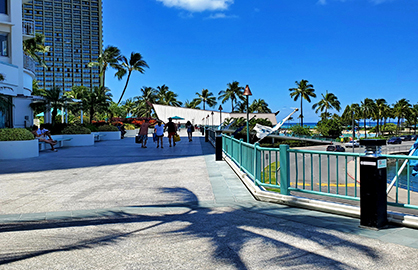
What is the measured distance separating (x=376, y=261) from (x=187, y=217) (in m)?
2.77

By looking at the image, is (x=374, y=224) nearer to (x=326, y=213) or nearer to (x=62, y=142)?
(x=326, y=213)

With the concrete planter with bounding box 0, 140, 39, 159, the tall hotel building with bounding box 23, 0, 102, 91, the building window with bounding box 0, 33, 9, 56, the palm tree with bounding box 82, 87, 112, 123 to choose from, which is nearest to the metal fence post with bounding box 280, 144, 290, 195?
the concrete planter with bounding box 0, 140, 39, 159

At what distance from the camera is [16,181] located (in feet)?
29.4

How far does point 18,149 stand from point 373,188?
45.4 ft

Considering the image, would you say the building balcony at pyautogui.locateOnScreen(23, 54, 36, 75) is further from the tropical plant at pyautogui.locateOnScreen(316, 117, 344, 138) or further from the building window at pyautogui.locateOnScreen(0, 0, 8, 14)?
the tropical plant at pyautogui.locateOnScreen(316, 117, 344, 138)

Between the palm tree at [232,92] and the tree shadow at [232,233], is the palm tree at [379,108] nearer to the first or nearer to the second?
the palm tree at [232,92]

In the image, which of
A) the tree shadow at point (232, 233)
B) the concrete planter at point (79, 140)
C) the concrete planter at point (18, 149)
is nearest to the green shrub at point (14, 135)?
the concrete planter at point (18, 149)

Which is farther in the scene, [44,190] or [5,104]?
[5,104]

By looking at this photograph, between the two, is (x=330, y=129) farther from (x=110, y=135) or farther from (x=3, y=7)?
(x=3, y=7)

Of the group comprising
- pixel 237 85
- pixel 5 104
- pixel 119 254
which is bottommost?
pixel 119 254

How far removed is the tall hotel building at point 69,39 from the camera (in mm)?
164087

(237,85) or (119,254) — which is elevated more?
(237,85)

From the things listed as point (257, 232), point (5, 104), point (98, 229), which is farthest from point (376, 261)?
point (5, 104)

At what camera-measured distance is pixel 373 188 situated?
15.3 ft
